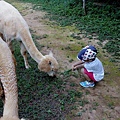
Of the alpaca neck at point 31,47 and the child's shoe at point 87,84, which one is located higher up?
the alpaca neck at point 31,47

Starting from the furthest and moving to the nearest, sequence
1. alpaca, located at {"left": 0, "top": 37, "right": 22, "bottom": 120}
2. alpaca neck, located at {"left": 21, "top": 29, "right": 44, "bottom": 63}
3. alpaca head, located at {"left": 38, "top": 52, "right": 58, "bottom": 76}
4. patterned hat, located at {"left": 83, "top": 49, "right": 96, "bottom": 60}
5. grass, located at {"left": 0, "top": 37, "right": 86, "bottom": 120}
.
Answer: alpaca neck, located at {"left": 21, "top": 29, "right": 44, "bottom": 63}
alpaca head, located at {"left": 38, "top": 52, "right": 58, "bottom": 76}
patterned hat, located at {"left": 83, "top": 49, "right": 96, "bottom": 60}
grass, located at {"left": 0, "top": 37, "right": 86, "bottom": 120}
alpaca, located at {"left": 0, "top": 37, "right": 22, "bottom": 120}

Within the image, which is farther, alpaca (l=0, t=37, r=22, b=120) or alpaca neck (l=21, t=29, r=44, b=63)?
alpaca neck (l=21, t=29, r=44, b=63)

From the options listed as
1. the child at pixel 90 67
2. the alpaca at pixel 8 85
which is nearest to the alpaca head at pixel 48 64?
the child at pixel 90 67

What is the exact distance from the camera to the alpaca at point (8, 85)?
2282 millimetres

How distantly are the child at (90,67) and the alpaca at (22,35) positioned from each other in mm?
526

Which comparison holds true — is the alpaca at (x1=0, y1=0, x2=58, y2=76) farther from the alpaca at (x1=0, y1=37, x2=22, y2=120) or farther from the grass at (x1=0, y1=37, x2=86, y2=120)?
the alpaca at (x1=0, y1=37, x2=22, y2=120)

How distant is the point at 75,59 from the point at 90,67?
118cm

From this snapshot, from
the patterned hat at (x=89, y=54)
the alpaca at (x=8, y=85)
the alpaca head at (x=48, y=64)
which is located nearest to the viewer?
the alpaca at (x=8, y=85)

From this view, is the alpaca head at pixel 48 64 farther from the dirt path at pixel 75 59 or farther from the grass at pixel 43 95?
the dirt path at pixel 75 59

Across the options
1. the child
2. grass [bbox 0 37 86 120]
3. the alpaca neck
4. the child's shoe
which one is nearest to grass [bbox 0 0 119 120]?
grass [bbox 0 37 86 120]

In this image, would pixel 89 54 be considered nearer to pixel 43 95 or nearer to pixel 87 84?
pixel 87 84

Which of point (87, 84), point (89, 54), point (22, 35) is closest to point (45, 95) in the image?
point (87, 84)

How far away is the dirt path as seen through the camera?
405cm

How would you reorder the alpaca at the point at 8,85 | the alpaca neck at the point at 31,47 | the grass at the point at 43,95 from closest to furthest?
the alpaca at the point at 8,85 → the grass at the point at 43,95 → the alpaca neck at the point at 31,47
